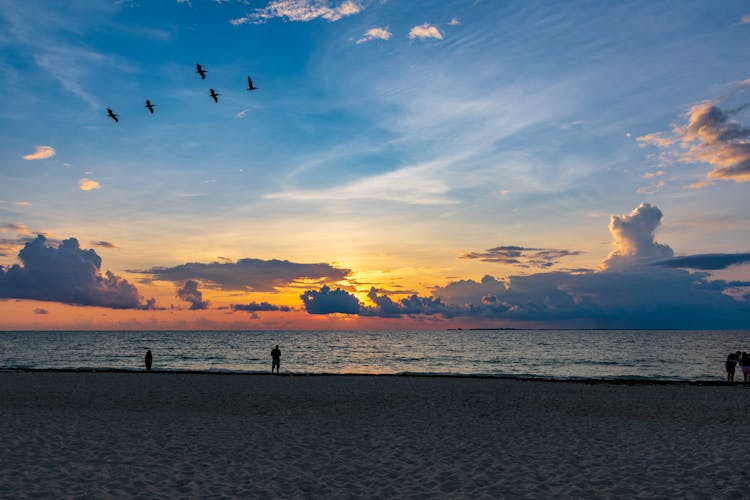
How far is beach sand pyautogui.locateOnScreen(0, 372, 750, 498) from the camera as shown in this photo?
10359mm

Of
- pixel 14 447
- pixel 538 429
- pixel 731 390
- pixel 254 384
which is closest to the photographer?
pixel 14 447

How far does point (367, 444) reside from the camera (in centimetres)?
1452

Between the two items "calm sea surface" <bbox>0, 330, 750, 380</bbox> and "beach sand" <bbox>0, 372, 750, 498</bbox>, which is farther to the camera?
"calm sea surface" <bbox>0, 330, 750, 380</bbox>

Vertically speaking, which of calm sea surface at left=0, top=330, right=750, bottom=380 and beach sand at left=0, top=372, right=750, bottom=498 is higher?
beach sand at left=0, top=372, right=750, bottom=498

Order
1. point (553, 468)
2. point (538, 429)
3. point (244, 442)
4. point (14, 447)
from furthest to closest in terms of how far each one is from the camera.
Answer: point (538, 429) < point (244, 442) < point (14, 447) < point (553, 468)

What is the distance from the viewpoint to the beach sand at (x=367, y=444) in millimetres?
10359

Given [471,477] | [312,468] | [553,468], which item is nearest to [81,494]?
[312,468]

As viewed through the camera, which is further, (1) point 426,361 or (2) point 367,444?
(1) point 426,361

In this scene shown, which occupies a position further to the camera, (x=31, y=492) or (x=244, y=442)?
(x=244, y=442)

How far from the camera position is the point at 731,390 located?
1187 inches

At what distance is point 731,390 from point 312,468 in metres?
28.9

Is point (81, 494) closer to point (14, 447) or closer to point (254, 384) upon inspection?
point (14, 447)

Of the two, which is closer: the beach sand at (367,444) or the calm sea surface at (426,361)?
the beach sand at (367,444)

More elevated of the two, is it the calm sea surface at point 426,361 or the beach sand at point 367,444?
the beach sand at point 367,444
